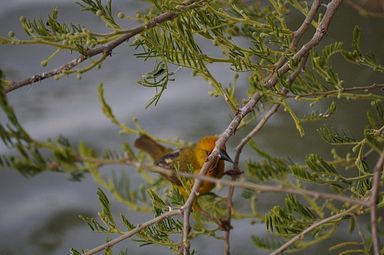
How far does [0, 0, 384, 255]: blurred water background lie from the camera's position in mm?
2387

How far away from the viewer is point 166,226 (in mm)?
948

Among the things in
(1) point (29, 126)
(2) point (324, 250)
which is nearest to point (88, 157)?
(2) point (324, 250)

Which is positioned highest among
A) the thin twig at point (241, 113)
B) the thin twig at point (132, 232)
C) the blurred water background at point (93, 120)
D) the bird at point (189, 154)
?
the blurred water background at point (93, 120)

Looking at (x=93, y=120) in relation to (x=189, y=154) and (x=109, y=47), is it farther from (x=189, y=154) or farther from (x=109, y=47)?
(x=109, y=47)

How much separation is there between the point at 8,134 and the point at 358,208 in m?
0.46

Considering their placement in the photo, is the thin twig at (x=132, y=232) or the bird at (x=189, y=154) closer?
the thin twig at (x=132, y=232)

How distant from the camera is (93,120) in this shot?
9.21ft

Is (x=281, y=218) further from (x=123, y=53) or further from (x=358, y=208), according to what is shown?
(x=123, y=53)

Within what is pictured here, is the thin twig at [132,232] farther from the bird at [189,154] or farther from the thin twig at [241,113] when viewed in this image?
the bird at [189,154]

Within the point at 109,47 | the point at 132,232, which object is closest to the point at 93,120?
the point at 109,47

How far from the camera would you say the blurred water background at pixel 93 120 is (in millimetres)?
2387

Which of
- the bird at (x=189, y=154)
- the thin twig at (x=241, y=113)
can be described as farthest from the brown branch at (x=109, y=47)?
the bird at (x=189, y=154)

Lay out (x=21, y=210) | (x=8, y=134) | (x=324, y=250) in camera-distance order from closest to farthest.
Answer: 1. (x=8, y=134)
2. (x=324, y=250)
3. (x=21, y=210)

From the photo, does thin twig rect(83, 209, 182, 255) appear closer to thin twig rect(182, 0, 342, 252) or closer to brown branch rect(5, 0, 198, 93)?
thin twig rect(182, 0, 342, 252)
